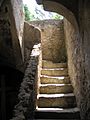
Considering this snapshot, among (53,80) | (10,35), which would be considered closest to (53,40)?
(10,35)

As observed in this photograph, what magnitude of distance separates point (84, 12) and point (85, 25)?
0.71 feet

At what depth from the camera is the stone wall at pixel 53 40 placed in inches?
394

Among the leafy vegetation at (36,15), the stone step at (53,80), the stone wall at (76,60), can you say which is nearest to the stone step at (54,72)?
the stone step at (53,80)

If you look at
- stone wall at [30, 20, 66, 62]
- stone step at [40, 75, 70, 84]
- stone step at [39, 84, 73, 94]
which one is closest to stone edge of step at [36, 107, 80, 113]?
stone step at [39, 84, 73, 94]

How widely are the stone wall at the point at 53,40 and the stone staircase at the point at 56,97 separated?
1.90 meters

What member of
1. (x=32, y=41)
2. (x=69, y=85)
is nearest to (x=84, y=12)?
(x=69, y=85)

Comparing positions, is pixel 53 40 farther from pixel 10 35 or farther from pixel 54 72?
pixel 54 72

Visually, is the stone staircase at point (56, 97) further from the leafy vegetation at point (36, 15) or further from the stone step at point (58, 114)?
the leafy vegetation at point (36, 15)

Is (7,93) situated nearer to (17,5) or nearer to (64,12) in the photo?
(17,5)

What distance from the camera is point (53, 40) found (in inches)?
403

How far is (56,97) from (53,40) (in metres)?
3.96

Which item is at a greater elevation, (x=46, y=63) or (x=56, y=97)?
(x=46, y=63)

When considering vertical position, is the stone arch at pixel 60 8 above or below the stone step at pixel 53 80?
above

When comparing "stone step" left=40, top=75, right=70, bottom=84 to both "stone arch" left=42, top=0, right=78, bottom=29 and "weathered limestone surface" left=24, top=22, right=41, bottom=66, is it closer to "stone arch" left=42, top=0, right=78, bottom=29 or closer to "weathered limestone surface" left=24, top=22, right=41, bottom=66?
"weathered limestone surface" left=24, top=22, right=41, bottom=66
